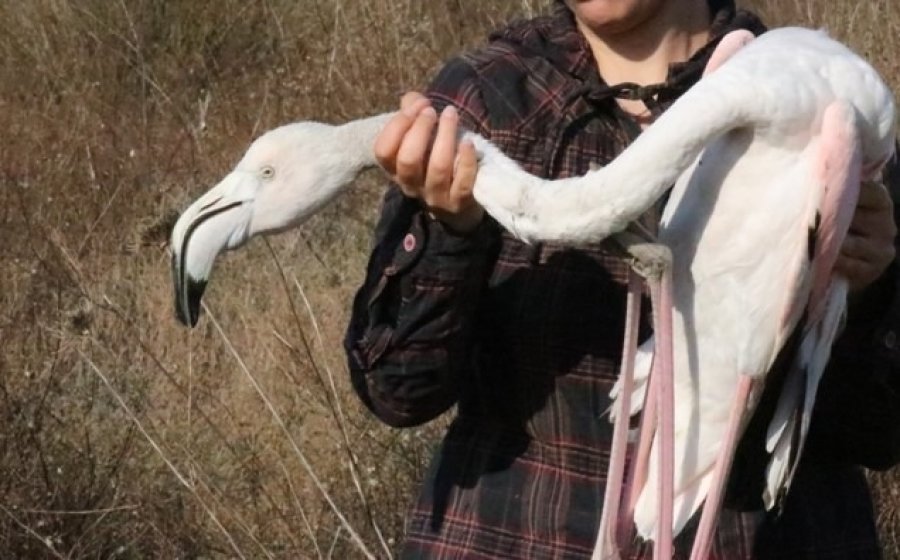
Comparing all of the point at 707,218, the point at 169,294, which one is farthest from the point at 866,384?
the point at 169,294

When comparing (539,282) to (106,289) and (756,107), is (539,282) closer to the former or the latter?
(756,107)

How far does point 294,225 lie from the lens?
2.32m

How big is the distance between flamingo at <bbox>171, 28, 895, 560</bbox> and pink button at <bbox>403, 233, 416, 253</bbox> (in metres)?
0.11

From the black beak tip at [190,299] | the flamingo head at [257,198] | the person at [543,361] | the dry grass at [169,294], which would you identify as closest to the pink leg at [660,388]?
the person at [543,361]

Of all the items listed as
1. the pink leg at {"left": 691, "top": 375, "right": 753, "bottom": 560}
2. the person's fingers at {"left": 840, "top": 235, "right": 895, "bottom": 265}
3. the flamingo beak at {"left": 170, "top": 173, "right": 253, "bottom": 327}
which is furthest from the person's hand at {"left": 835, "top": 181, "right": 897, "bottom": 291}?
the flamingo beak at {"left": 170, "top": 173, "right": 253, "bottom": 327}

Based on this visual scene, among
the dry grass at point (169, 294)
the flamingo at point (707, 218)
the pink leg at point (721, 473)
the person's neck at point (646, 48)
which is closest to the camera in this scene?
the flamingo at point (707, 218)

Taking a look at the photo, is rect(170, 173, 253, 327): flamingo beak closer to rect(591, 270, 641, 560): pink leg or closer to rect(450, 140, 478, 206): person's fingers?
rect(450, 140, 478, 206): person's fingers

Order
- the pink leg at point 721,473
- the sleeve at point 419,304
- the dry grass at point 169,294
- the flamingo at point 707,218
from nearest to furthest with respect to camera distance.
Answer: the flamingo at point 707,218, the pink leg at point 721,473, the sleeve at point 419,304, the dry grass at point 169,294

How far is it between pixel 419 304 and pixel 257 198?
0.80ft

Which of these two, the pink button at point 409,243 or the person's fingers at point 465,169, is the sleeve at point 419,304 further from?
the person's fingers at point 465,169

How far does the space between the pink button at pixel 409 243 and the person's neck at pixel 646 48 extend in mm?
376

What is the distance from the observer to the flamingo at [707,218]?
2076 mm

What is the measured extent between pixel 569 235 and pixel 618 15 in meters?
0.53

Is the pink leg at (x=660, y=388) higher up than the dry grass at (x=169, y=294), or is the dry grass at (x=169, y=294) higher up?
the pink leg at (x=660, y=388)
